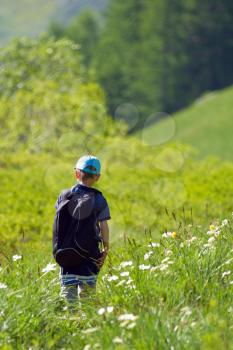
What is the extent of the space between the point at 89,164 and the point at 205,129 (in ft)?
144

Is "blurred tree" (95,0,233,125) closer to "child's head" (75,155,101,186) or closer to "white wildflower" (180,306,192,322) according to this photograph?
"child's head" (75,155,101,186)

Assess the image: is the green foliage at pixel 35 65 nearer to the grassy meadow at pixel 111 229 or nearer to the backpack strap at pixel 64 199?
the grassy meadow at pixel 111 229

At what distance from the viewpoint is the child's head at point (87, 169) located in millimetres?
6629

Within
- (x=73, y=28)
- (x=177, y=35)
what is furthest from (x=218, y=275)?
(x=73, y=28)

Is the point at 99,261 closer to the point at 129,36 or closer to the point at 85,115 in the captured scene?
the point at 85,115

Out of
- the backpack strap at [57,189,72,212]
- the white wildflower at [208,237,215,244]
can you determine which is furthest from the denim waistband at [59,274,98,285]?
the white wildflower at [208,237,215,244]

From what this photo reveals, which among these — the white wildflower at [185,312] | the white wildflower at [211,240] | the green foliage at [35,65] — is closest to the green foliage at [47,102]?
the green foliage at [35,65]

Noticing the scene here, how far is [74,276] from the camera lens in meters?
6.79

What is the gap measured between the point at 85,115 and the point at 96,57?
191 feet

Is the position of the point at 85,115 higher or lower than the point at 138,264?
higher

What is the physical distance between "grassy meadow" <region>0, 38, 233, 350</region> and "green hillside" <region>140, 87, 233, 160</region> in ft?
51.6

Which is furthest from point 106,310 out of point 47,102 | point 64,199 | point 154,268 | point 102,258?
point 47,102

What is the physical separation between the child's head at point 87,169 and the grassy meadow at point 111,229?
0.68 m

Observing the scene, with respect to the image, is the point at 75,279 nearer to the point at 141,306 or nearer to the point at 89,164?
the point at 89,164
